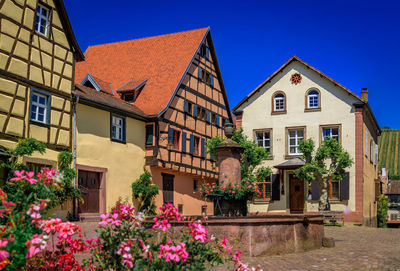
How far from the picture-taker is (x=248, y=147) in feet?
88.6

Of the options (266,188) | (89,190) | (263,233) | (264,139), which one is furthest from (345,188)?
(263,233)

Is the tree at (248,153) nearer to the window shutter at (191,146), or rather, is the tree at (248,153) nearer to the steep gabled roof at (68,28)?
the window shutter at (191,146)

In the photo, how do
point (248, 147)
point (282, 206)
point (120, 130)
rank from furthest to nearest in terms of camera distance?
1. point (282, 206)
2. point (248, 147)
3. point (120, 130)

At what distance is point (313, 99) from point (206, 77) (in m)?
6.87

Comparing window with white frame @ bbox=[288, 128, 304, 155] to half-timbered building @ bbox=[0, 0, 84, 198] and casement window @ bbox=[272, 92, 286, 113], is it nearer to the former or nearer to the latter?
casement window @ bbox=[272, 92, 286, 113]

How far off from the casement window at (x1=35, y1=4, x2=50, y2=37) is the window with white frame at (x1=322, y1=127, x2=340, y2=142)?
15888mm

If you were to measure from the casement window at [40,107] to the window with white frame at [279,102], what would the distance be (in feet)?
47.7

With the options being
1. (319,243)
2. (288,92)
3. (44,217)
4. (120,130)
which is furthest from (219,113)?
(44,217)

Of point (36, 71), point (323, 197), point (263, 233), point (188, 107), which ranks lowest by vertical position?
point (263, 233)

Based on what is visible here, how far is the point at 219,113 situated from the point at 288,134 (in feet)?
18.5

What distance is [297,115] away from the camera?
29.5m

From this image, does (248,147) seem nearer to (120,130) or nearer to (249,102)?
(249,102)

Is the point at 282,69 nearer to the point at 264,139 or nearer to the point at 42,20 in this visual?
the point at 264,139

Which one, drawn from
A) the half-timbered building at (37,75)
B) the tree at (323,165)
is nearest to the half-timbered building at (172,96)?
the half-timbered building at (37,75)
